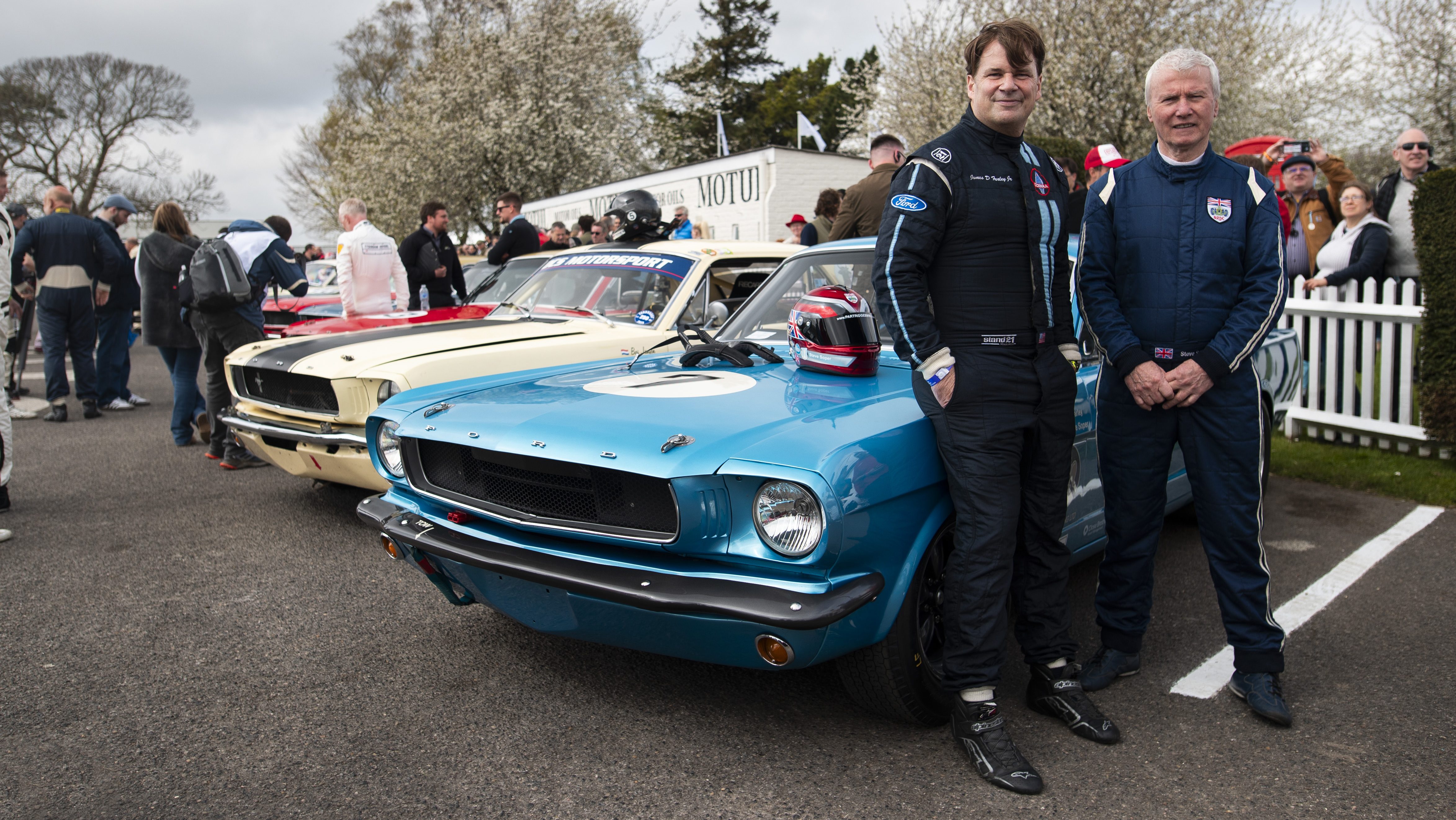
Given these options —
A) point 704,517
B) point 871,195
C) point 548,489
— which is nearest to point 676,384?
point 548,489

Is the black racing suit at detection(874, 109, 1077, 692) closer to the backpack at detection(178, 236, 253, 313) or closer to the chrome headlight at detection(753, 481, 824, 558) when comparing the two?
the chrome headlight at detection(753, 481, 824, 558)

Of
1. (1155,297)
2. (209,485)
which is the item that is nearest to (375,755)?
(1155,297)

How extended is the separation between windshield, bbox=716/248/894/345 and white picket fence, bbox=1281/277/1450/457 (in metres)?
3.25

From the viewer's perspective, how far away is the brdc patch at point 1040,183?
2.69 m

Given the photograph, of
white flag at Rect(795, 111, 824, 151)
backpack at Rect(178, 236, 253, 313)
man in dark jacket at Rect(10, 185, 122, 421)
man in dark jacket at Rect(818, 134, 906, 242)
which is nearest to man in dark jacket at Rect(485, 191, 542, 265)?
backpack at Rect(178, 236, 253, 313)

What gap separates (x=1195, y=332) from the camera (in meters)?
2.85

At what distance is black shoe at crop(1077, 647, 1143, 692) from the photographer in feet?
9.95

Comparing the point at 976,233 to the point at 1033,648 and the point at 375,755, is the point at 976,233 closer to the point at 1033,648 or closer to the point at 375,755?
the point at 1033,648

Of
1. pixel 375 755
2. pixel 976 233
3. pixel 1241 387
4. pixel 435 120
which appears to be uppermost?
pixel 435 120

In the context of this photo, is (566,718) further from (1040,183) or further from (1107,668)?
(1040,183)

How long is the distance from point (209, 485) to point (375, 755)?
4068mm

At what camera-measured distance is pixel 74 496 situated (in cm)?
571

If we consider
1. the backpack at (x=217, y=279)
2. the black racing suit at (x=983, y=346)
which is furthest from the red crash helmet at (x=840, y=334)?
the backpack at (x=217, y=279)

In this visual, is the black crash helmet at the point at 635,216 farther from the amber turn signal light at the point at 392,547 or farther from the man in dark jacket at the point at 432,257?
the amber turn signal light at the point at 392,547
